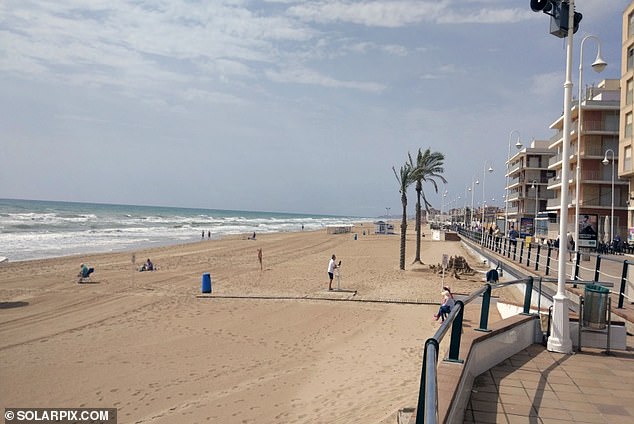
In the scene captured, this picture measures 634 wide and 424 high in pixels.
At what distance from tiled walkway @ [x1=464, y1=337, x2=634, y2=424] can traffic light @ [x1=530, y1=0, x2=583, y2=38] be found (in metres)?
4.60

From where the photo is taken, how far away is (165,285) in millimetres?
20000

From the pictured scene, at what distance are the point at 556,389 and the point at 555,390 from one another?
0.13ft

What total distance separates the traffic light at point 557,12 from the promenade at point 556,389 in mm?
4587

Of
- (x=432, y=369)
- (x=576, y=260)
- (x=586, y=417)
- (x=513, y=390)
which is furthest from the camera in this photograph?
(x=576, y=260)

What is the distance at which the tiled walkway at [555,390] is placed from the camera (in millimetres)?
4301

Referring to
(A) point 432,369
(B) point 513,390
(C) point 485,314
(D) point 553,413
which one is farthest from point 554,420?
(A) point 432,369

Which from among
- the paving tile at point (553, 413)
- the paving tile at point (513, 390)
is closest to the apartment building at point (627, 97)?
the paving tile at point (513, 390)

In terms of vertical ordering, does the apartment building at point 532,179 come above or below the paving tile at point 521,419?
above

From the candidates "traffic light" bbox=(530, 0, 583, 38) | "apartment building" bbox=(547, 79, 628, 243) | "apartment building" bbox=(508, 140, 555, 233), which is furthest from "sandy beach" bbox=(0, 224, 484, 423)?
"apartment building" bbox=(508, 140, 555, 233)

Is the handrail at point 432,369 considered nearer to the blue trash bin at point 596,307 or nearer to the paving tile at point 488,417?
the paving tile at point 488,417

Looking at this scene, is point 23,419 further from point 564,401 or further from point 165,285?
point 165,285

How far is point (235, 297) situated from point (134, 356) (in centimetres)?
675

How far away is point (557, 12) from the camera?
6859 millimetres

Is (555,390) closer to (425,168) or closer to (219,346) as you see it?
(219,346)
